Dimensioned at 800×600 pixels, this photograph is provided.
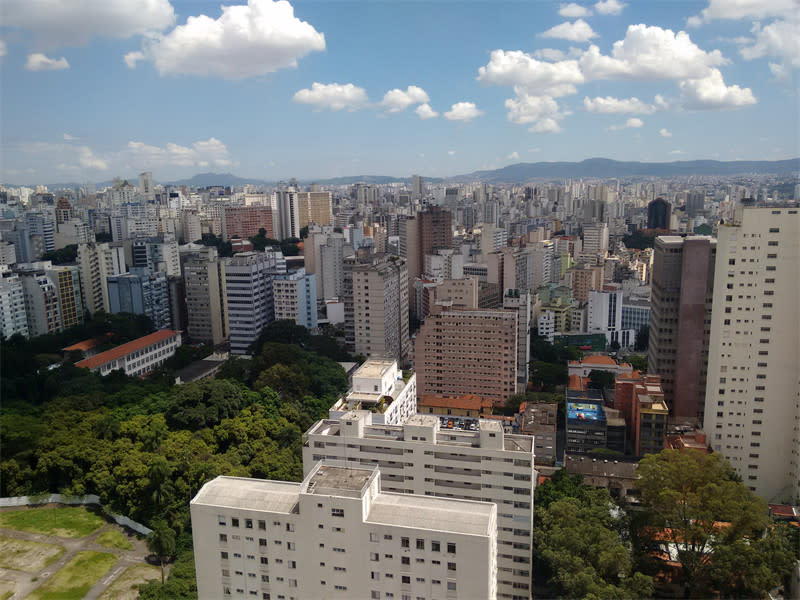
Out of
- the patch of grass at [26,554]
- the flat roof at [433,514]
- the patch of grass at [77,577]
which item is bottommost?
the patch of grass at [77,577]

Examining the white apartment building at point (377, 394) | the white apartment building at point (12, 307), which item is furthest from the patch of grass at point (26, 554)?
the white apartment building at point (12, 307)

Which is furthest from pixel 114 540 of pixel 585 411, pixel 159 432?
pixel 585 411

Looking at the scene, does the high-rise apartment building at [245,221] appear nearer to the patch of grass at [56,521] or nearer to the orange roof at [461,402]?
the orange roof at [461,402]

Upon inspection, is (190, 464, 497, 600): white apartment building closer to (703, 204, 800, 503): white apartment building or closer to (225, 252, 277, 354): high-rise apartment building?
(703, 204, 800, 503): white apartment building

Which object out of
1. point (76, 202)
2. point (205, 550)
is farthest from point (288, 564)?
point (76, 202)

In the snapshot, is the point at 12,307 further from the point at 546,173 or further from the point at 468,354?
the point at 546,173

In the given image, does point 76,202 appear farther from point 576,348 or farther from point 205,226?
point 576,348
